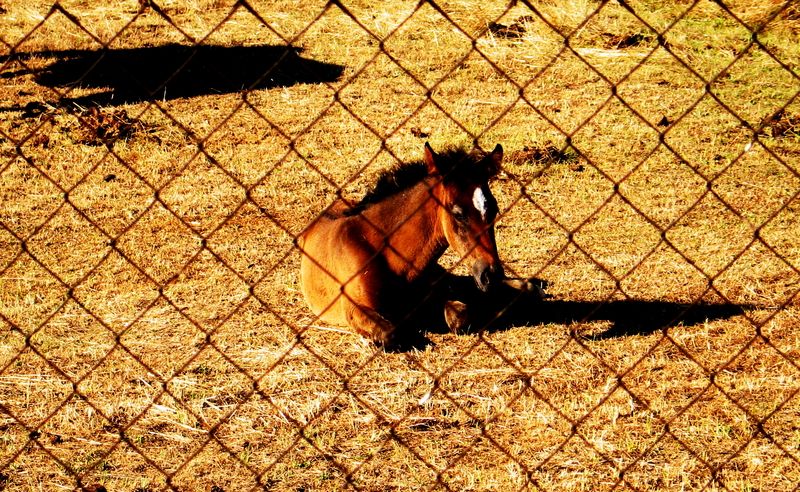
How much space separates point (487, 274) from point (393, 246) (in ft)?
2.15

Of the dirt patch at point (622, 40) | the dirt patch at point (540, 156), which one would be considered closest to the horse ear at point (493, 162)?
the dirt patch at point (540, 156)

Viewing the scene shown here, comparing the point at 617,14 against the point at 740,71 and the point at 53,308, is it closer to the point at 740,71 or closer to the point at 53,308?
the point at 740,71

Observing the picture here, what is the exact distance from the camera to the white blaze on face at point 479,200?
15.5ft

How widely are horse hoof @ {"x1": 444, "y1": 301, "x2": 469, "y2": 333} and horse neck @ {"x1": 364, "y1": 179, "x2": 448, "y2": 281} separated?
0.93ft

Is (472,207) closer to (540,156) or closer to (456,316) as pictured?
(456,316)

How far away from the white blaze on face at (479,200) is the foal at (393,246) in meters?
0.12

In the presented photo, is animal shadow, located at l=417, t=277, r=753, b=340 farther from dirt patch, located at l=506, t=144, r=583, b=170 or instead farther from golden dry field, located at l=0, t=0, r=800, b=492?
dirt patch, located at l=506, t=144, r=583, b=170

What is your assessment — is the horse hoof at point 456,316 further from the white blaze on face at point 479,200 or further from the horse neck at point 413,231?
the white blaze on face at point 479,200

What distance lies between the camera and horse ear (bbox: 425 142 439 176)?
4754 millimetres

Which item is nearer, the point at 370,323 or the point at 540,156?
the point at 370,323

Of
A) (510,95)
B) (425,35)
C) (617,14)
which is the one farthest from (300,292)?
(617,14)

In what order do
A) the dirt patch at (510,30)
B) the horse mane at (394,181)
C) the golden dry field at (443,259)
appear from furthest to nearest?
the dirt patch at (510,30) → the horse mane at (394,181) → the golden dry field at (443,259)

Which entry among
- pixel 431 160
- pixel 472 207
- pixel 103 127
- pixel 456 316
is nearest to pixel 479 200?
pixel 472 207

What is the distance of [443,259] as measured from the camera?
6320 mm
